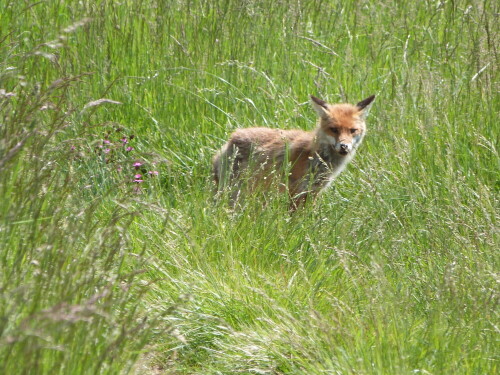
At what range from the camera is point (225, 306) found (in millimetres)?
4414

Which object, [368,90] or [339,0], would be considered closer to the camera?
[368,90]

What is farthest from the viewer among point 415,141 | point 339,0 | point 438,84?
point 339,0

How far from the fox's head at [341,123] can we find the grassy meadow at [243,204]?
16cm

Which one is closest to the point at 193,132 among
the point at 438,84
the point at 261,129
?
the point at 261,129

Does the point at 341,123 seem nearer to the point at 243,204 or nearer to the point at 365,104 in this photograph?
the point at 365,104

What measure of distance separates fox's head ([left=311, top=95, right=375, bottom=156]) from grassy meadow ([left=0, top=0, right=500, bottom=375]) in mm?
158

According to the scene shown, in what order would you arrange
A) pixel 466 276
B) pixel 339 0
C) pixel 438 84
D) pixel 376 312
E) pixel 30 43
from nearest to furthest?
pixel 376 312 < pixel 466 276 < pixel 438 84 < pixel 30 43 < pixel 339 0

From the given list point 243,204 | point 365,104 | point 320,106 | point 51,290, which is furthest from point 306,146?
point 51,290

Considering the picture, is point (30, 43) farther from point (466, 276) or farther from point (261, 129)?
point (466, 276)

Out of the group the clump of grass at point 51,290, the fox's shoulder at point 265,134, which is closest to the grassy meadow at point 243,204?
the clump of grass at point 51,290

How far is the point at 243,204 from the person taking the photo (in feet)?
19.7

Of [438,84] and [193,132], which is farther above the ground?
[438,84]

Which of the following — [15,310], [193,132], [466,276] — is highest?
[15,310]

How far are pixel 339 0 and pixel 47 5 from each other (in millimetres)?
2910
